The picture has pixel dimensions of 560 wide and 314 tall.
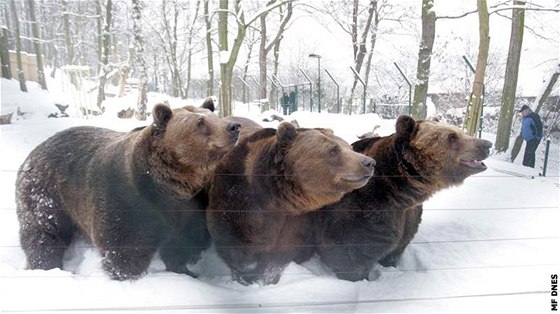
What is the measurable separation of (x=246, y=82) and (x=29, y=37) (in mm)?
2124

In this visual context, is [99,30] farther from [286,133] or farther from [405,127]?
[405,127]

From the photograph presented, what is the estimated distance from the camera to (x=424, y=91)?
7.86 ft

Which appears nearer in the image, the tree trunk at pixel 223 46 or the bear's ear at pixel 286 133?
the bear's ear at pixel 286 133

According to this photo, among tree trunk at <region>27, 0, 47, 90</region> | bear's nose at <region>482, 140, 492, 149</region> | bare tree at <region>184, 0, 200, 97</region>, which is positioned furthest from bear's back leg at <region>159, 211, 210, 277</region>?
bare tree at <region>184, 0, 200, 97</region>

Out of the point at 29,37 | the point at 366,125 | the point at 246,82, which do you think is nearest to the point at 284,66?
the point at 246,82

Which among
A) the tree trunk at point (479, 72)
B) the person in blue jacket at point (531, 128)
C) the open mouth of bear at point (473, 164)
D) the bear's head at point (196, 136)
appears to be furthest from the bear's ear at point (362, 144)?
the person in blue jacket at point (531, 128)

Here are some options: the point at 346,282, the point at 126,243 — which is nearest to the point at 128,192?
the point at 126,243

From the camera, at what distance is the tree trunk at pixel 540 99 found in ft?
8.63

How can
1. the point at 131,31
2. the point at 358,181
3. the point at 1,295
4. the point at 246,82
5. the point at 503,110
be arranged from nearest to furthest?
the point at 1,295
the point at 358,181
the point at 503,110
the point at 131,31
the point at 246,82

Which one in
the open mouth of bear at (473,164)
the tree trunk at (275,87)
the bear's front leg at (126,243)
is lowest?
the bear's front leg at (126,243)

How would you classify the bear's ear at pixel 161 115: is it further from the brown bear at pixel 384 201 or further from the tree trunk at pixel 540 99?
the tree trunk at pixel 540 99

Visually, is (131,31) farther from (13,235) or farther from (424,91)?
(424,91)

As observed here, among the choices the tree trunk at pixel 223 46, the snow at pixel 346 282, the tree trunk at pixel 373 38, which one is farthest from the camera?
the tree trunk at pixel 223 46

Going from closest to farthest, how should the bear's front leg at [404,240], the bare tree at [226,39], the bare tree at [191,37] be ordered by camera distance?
1. the bear's front leg at [404,240]
2. the bare tree at [226,39]
3. the bare tree at [191,37]
